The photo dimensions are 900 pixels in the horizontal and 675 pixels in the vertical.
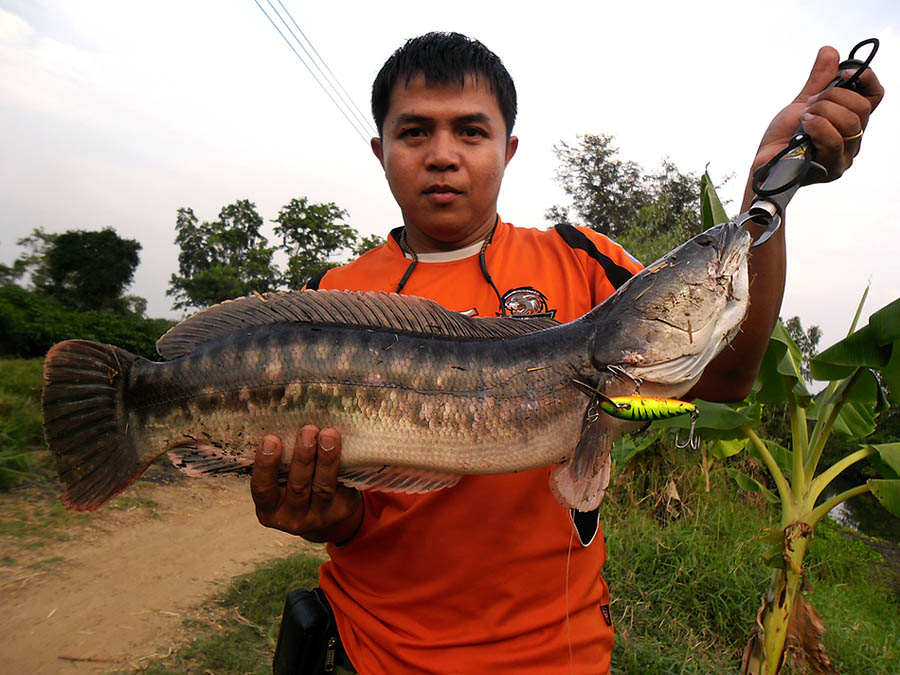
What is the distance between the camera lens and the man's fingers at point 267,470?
193 centimetres

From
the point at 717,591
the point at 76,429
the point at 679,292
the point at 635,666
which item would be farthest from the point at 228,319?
the point at 717,591

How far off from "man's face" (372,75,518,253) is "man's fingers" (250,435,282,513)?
1.22 meters

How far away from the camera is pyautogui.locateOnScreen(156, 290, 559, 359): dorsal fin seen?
2.03 metres

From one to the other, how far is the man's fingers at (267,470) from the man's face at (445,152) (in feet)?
4.01

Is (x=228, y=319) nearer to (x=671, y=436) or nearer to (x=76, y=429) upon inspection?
(x=76, y=429)

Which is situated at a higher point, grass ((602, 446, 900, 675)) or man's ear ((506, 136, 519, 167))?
man's ear ((506, 136, 519, 167))

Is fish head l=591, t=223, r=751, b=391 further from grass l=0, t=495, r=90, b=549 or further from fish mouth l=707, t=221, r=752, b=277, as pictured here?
grass l=0, t=495, r=90, b=549

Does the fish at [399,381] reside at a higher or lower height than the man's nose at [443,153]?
lower

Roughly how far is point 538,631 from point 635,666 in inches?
106

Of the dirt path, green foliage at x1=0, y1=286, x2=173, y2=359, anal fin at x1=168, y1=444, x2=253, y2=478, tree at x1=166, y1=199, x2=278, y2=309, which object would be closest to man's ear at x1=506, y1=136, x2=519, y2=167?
anal fin at x1=168, y1=444, x2=253, y2=478

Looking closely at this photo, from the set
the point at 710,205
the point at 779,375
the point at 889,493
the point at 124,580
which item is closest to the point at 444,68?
the point at 710,205

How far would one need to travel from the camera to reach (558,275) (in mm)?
2514

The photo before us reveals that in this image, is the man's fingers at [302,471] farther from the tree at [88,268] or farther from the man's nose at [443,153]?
the tree at [88,268]

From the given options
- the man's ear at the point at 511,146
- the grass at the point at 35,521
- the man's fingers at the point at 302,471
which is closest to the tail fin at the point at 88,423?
the man's fingers at the point at 302,471
